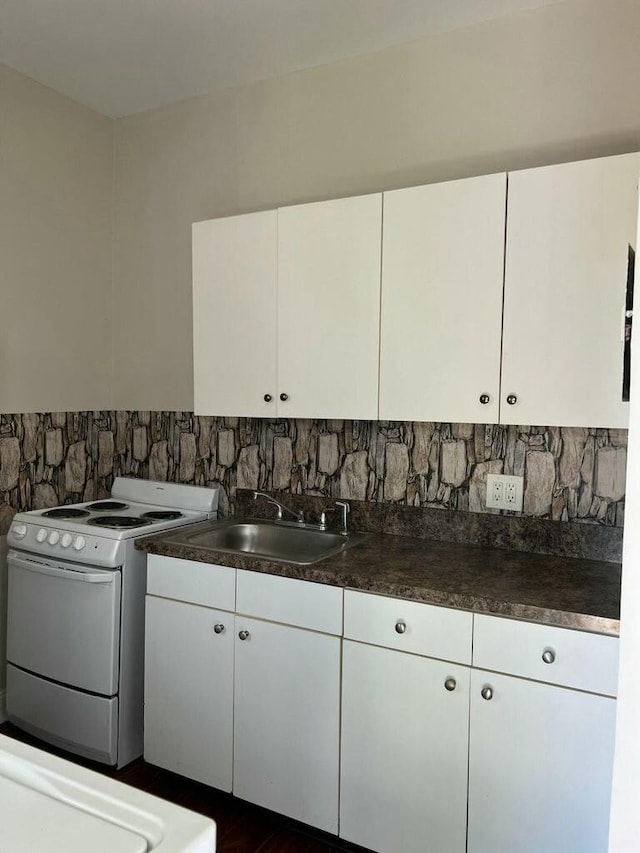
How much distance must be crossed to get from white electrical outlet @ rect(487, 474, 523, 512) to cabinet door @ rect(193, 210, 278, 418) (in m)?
0.84

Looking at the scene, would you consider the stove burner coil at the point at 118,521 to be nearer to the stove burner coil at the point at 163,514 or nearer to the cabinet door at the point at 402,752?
the stove burner coil at the point at 163,514

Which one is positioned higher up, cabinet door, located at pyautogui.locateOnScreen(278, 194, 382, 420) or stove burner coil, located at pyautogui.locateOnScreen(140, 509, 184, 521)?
cabinet door, located at pyautogui.locateOnScreen(278, 194, 382, 420)

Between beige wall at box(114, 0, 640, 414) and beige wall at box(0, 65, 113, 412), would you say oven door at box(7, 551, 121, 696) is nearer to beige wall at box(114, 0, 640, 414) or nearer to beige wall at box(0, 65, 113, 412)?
beige wall at box(0, 65, 113, 412)

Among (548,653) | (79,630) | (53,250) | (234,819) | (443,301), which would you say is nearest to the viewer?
(548,653)

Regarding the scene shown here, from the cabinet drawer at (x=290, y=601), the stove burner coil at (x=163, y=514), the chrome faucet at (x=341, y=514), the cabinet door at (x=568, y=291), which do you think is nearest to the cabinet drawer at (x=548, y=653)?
the cabinet drawer at (x=290, y=601)

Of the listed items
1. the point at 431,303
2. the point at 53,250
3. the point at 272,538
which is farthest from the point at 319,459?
the point at 53,250

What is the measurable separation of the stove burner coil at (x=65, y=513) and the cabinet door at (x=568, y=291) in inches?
70.4

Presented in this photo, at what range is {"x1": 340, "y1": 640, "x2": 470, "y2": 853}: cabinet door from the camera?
1806 mm

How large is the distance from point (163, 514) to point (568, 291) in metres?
1.86

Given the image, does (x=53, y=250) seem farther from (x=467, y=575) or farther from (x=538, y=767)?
(x=538, y=767)

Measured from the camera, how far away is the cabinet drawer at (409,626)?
1.79 metres

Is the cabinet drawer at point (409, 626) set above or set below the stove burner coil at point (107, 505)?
below

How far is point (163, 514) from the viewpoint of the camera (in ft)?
9.38

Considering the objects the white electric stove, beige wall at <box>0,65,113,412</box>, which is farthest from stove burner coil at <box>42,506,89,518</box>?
beige wall at <box>0,65,113,412</box>
